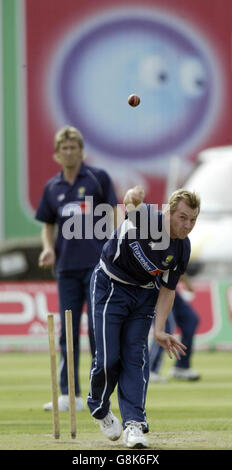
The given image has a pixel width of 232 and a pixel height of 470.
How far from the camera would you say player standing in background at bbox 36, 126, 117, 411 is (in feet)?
31.8

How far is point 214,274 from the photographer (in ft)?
51.8

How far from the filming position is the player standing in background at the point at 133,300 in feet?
24.5

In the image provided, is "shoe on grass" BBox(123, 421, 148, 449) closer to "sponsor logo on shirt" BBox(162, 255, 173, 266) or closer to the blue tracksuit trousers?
the blue tracksuit trousers

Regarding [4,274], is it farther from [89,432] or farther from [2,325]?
[89,432]

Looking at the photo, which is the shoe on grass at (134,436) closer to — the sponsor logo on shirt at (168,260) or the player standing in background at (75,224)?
the sponsor logo on shirt at (168,260)

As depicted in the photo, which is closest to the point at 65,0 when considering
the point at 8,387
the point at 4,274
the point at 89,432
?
the point at 4,274

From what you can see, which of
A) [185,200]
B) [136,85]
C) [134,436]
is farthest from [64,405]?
[136,85]

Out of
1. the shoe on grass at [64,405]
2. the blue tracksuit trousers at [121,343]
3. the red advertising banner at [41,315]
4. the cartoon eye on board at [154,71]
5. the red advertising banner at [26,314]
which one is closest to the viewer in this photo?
the blue tracksuit trousers at [121,343]

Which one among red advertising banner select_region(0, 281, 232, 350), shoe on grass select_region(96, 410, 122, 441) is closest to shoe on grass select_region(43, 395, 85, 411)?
shoe on grass select_region(96, 410, 122, 441)

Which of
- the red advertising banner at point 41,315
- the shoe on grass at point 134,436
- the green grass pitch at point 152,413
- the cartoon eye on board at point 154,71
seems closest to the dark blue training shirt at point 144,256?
the shoe on grass at point 134,436

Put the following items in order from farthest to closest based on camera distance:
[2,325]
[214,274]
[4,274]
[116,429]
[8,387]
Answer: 1. [4,274]
2. [214,274]
3. [2,325]
4. [8,387]
5. [116,429]

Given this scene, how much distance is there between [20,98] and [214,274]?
5.81 metres

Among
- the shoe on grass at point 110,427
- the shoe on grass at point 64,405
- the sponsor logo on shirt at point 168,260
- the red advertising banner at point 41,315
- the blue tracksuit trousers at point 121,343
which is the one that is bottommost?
the red advertising banner at point 41,315
